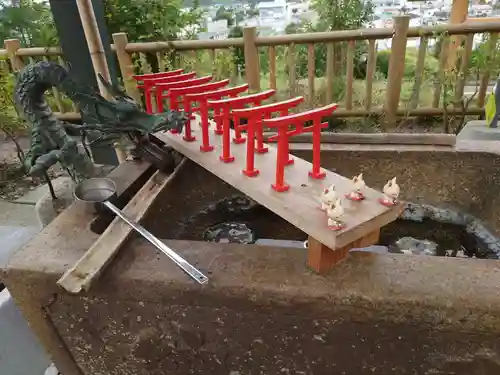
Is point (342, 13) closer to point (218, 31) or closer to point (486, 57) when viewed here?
point (218, 31)

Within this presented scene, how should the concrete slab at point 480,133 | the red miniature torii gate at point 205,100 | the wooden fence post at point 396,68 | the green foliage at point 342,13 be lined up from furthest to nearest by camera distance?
the green foliage at point 342,13 → the wooden fence post at point 396,68 → the concrete slab at point 480,133 → the red miniature torii gate at point 205,100

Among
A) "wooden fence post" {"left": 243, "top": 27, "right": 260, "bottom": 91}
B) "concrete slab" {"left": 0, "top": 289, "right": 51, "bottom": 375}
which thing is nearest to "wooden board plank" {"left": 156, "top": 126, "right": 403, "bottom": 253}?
"concrete slab" {"left": 0, "top": 289, "right": 51, "bottom": 375}

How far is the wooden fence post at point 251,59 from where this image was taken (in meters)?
3.76

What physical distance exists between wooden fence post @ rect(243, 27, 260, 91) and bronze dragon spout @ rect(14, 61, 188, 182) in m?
2.46

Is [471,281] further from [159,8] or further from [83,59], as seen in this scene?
[159,8]

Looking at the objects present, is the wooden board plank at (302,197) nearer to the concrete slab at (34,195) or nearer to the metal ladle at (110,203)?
the metal ladle at (110,203)

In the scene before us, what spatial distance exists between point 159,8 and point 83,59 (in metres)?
2.38

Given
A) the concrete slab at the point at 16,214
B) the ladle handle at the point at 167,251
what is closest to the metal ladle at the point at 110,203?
the ladle handle at the point at 167,251

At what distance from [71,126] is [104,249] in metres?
0.63

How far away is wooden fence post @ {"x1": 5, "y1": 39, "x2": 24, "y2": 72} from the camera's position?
3.90 m

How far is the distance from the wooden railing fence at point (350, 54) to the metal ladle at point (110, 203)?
2165 millimetres

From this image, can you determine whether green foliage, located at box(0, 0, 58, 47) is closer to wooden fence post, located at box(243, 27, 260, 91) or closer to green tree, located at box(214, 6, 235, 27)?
green tree, located at box(214, 6, 235, 27)

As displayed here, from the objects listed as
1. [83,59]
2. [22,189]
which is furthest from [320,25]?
[22,189]

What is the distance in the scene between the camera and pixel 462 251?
167 cm
